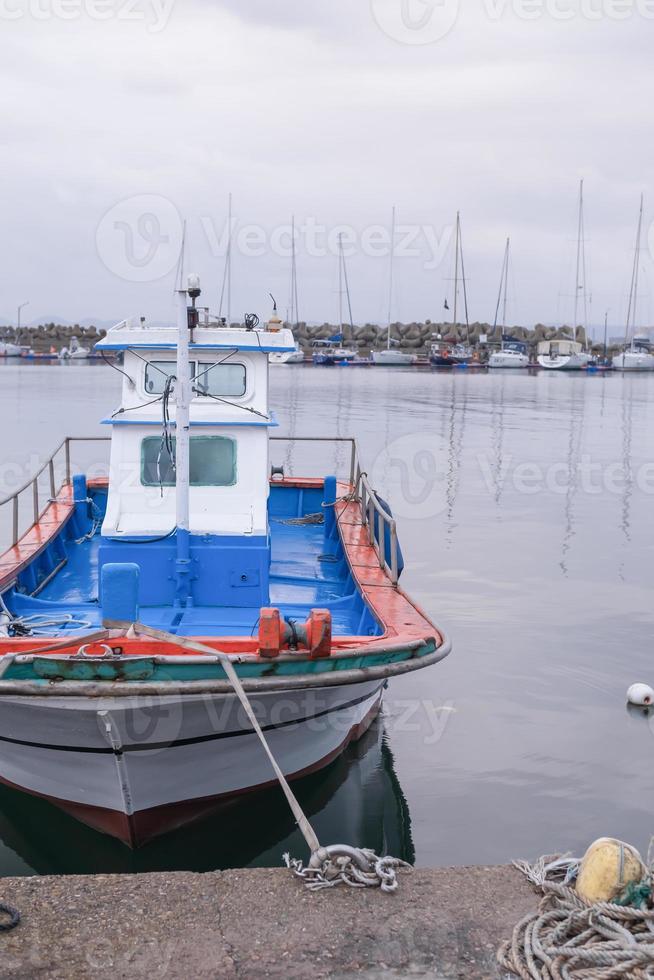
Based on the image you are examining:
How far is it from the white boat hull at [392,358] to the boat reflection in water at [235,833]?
257 feet

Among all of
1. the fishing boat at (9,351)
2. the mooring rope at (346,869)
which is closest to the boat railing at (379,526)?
the mooring rope at (346,869)

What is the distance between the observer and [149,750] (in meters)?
6.52

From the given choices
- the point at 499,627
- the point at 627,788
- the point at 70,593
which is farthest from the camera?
the point at 499,627

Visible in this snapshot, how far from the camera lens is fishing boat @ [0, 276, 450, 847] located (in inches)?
246

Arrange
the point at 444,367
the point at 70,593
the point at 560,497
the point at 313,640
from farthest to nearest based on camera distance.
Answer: the point at 444,367 < the point at 560,497 < the point at 70,593 < the point at 313,640

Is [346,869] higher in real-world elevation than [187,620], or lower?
lower

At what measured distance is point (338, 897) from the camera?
490 centimetres

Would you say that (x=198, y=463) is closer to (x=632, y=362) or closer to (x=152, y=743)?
(x=152, y=743)

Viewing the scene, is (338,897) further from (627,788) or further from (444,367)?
(444,367)

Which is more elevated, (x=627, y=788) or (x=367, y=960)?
(x=367, y=960)

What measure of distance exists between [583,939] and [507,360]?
275ft

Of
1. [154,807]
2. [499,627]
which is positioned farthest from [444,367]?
[154,807]

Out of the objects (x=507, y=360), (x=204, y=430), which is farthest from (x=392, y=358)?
(x=204, y=430)

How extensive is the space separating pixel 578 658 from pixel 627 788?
3126mm
